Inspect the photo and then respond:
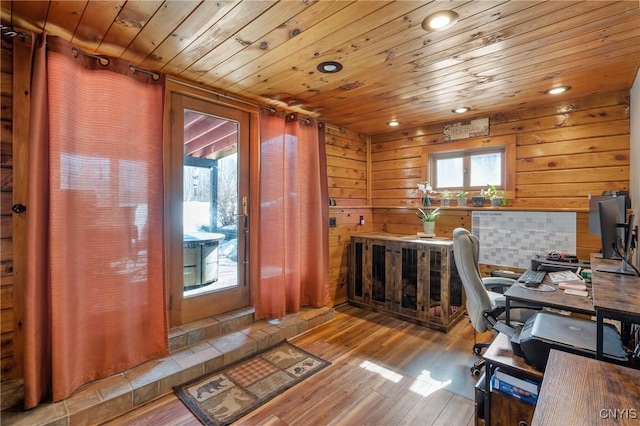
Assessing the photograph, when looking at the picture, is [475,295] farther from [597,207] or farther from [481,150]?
[481,150]

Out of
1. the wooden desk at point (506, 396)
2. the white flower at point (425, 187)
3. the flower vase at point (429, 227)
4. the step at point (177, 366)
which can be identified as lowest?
the step at point (177, 366)

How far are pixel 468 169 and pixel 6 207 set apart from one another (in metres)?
4.15

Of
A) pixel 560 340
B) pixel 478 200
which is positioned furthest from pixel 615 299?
pixel 478 200

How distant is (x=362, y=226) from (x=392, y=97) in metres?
1.90

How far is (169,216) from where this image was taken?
2482 millimetres

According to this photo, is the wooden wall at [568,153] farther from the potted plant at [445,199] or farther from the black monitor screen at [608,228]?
the black monitor screen at [608,228]

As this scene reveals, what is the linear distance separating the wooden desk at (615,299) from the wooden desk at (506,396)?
0.32 meters

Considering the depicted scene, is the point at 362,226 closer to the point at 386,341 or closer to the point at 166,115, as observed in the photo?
the point at 386,341

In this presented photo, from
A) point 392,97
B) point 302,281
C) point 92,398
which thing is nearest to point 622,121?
point 392,97

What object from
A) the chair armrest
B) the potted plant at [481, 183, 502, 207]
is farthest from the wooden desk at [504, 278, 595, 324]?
the potted plant at [481, 183, 502, 207]

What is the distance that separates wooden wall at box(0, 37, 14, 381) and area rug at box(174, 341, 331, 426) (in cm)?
108

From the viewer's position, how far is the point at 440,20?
5.45 ft

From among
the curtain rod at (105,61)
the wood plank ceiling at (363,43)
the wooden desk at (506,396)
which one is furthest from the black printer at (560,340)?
the curtain rod at (105,61)

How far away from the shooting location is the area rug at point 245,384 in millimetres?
1934
